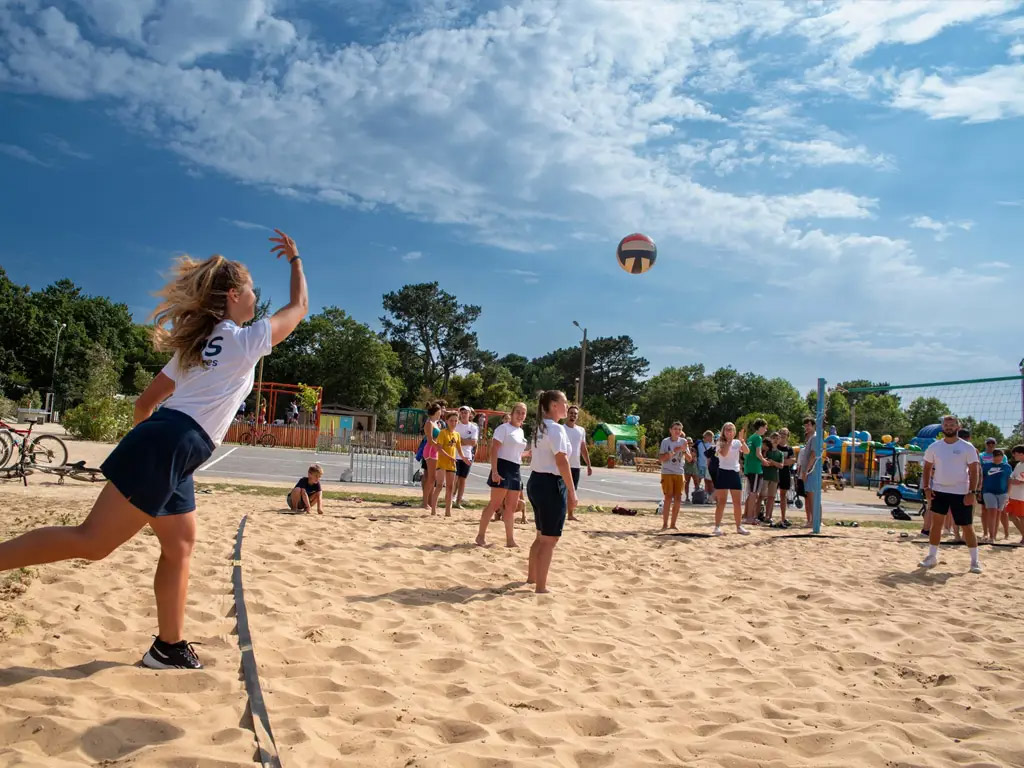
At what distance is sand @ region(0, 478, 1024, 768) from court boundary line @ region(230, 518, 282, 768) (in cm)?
6

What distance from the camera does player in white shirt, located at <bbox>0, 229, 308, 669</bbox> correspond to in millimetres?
2895

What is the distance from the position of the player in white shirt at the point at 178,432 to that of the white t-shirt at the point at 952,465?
8.13m

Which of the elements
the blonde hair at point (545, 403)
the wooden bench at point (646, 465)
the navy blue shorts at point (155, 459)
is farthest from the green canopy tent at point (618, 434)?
the navy blue shorts at point (155, 459)

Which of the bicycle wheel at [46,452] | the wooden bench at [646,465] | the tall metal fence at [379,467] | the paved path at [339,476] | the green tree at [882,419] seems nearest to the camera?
the bicycle wheel at [46,452]

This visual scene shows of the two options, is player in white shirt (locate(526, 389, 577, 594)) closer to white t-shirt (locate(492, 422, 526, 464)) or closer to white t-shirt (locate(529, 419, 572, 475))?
white t-shirt (locate(529, 419, 572, 475))

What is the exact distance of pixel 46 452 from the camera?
12.9m

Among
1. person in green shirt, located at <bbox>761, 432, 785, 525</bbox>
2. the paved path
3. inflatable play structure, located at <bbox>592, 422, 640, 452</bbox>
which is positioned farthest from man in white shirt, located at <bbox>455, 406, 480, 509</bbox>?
inflatable play structure, located at <bbox>592, 422, 640, 452</bbox>

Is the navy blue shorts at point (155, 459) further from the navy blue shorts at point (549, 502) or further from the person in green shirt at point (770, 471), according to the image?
the person in green shirt at point (770, 471)

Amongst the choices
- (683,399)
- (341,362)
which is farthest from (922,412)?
(341,362)

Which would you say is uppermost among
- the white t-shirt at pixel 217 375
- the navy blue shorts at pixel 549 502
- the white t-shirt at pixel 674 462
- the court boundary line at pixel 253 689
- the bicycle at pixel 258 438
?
the white t-shirt at pixel 217 375

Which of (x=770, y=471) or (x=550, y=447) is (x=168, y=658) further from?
(x=770, y=471)

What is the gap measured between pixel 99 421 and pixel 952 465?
86.6ft

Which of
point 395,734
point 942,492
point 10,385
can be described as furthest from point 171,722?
point 10,385

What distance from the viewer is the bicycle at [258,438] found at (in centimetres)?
3425
